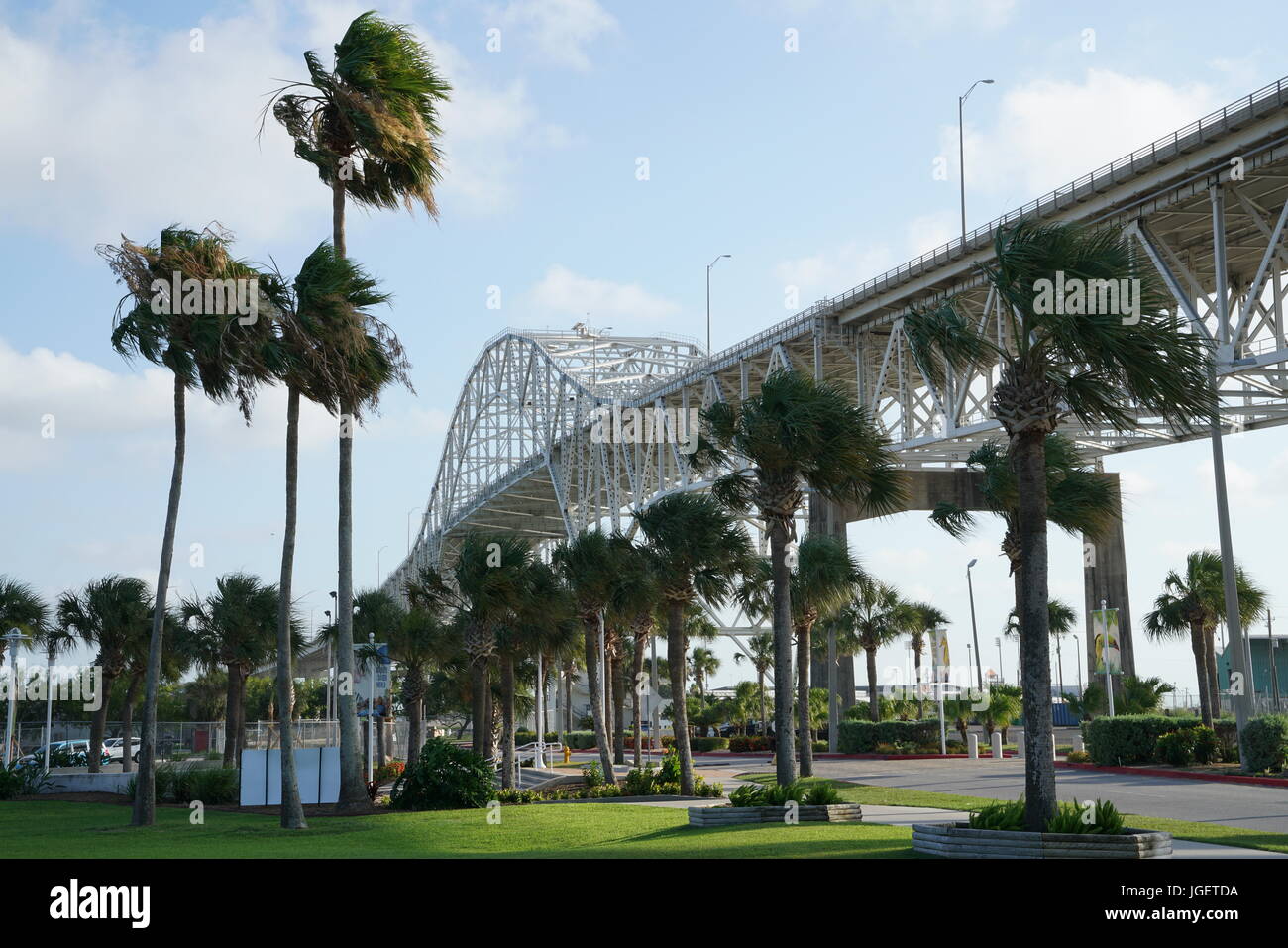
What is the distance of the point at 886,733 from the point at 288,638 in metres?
31.9

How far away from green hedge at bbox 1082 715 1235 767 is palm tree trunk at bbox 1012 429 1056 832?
2451cm

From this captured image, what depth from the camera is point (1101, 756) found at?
1547 inches

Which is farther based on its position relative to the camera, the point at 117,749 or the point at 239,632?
the point at 117,749

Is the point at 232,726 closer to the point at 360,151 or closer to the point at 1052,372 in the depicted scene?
the point at 360,151

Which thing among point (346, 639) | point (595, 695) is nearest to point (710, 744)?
point (595, 695)

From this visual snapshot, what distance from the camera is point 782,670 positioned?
74.3ft

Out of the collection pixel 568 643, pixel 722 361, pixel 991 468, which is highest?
pixel 722 361

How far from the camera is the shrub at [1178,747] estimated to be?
36.7m

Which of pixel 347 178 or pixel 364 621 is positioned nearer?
pixel 347 178

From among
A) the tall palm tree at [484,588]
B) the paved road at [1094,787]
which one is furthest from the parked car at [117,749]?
the tall palm tree at [484,588]

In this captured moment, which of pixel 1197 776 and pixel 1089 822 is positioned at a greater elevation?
pixel 1089 822
